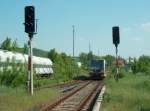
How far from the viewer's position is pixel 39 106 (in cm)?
2256

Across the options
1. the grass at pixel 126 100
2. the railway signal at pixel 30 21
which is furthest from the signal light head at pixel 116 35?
the railway signal at pixel 30 21

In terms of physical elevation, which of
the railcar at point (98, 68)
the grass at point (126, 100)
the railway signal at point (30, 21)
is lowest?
the grass at point (126, 100)

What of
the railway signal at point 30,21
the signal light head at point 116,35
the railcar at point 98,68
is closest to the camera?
the railway signal at point 30,21

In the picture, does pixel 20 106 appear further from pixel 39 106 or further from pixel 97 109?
pixel 97 109

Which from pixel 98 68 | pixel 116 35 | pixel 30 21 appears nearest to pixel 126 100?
pixel 30 21

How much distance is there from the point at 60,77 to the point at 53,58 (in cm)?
3021

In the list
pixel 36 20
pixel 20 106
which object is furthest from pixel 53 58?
pixel 20 106

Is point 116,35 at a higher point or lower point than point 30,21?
higher

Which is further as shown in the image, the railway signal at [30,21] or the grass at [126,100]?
the railway signal at [30,21]

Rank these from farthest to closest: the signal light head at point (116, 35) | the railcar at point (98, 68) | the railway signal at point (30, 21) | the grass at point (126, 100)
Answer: the railcar at point (98, 68) → the signal light head at point (116, 35) → the railway signal at point (30, 21) → the grass at point (126, 100)

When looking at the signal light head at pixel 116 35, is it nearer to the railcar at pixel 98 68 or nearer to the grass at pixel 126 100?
→ the grass at pixel 126 100

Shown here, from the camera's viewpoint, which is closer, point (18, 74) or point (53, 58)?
point (18, 74)

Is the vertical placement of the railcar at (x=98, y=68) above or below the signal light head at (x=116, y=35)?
below

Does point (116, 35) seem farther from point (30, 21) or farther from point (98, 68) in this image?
point (98, 68)
